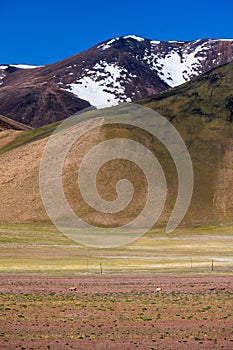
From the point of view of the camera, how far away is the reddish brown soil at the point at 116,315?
2788 centimetres

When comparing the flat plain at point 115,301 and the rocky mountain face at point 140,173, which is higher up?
the rocky mountain face at point 140,173

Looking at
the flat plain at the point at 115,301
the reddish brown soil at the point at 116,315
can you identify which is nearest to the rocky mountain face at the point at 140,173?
the flat plain at the point at 115,301

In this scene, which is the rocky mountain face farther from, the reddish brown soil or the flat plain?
the reddish brown soil

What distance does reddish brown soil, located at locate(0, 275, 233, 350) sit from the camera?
2788 centimetres

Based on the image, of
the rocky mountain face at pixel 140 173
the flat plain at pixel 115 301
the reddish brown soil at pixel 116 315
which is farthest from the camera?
the rocky mountain face at pixel 140 173

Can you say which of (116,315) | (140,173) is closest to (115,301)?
(116,315)

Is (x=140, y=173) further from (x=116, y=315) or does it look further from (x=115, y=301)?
(x=116, y=315)

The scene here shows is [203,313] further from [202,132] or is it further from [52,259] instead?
[202,132]

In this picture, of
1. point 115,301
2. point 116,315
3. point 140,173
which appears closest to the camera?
point 116,315

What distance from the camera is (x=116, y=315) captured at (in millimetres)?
33938

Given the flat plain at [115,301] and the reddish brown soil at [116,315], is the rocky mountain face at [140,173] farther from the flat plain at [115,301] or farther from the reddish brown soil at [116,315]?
the reddish brown soil at [116,315]

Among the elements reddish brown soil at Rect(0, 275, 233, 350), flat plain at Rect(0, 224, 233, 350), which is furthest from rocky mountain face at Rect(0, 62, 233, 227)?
reddish brown soil at Rect(0, 275, 233, 350)

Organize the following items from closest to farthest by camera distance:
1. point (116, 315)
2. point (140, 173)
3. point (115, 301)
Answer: point (116, 315) → point (115, 301) → point (140, 173)

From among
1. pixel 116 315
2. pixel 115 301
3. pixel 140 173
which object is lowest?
pixel 116 315
